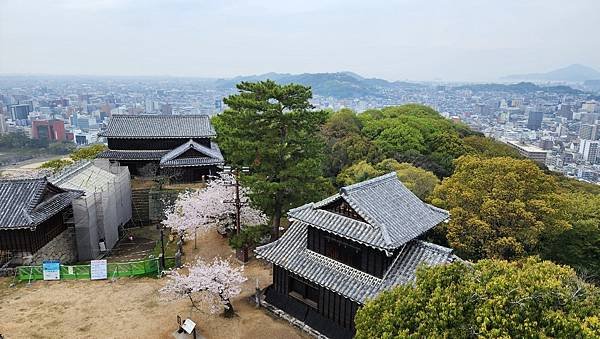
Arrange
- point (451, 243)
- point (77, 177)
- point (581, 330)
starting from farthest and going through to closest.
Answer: point (77, 177)
point (451, 243)
point (581, 330)

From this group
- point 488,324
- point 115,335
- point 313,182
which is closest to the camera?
point 488,324

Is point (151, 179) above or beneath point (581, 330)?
beneath

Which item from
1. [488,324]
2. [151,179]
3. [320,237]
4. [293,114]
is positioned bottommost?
[151,179]

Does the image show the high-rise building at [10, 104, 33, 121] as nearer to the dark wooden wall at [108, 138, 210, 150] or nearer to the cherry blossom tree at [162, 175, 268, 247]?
the dark wooden wall at [108, 138, 210, 150]

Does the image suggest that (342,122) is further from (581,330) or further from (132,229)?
(581,330)

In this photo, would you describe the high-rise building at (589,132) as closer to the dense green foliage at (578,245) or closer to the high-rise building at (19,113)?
the dense green foliage at (578,245)

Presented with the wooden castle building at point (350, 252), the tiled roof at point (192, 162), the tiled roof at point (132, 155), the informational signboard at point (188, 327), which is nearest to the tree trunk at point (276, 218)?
the wooden castle building at point (350, 252)

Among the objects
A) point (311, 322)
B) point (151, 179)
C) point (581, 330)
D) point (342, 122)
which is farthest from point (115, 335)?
point (342, 122)

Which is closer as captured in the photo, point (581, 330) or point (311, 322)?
point (581, 330)
